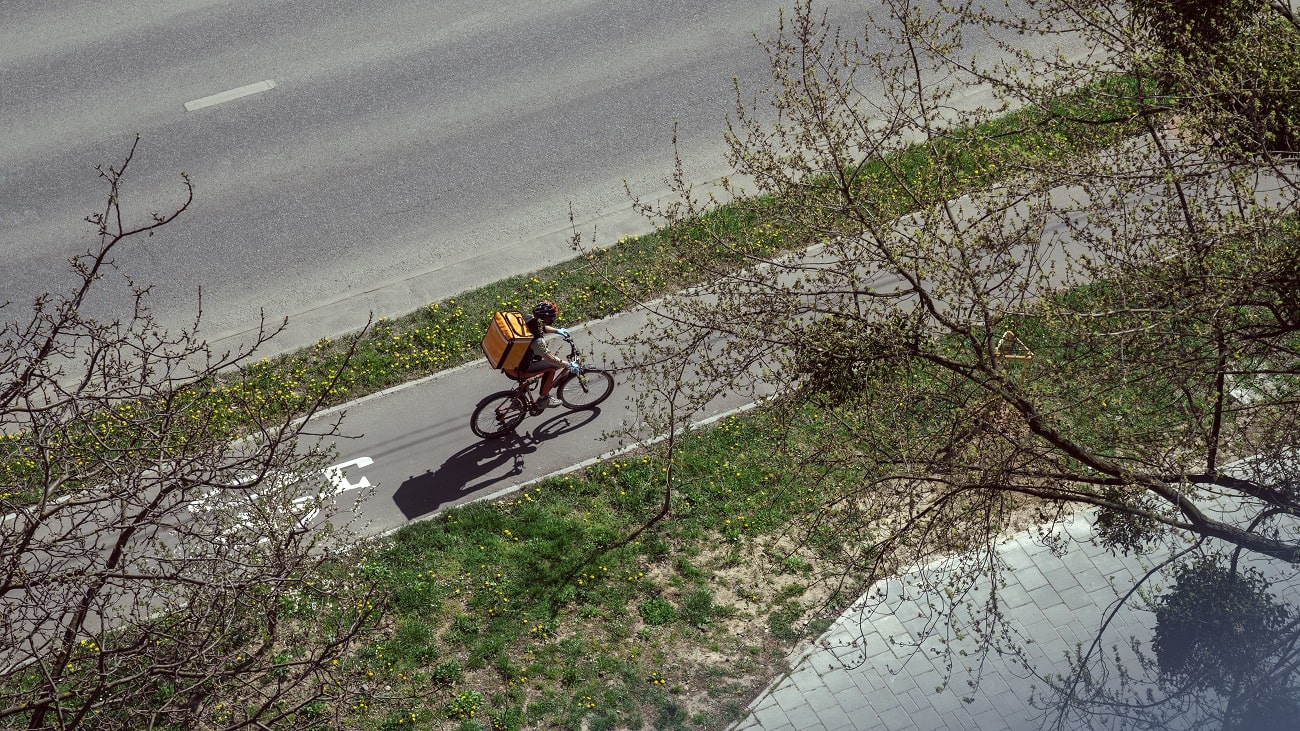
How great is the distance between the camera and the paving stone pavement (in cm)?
1018

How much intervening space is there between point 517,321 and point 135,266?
19.1 ft

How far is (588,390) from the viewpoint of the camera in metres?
13.5

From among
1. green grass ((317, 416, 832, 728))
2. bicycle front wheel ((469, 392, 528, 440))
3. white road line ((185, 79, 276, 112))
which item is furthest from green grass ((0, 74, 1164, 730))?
white road line ((185, 79, 276, 112))

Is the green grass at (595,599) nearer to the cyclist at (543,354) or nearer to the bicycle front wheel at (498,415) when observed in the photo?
the bicycle front wheel at (498,415)

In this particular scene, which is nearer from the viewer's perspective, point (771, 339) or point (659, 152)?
point (771, 339)

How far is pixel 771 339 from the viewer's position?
985 cm

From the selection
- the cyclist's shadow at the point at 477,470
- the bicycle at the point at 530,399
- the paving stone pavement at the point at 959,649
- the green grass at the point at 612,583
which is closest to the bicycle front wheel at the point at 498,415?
the bicycle at the point at 530,399

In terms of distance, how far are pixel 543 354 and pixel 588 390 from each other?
39.9 inches

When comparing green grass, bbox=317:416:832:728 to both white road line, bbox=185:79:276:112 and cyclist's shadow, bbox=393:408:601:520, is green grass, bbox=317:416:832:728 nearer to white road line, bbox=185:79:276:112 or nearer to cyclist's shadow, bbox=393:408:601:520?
cyclist's shadow, bbox=393:408:601:520

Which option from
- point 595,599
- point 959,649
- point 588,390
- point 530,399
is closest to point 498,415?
point 530,399

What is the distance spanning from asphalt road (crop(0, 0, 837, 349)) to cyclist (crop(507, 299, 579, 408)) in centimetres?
250

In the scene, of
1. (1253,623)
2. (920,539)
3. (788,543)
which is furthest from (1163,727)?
(788,543)

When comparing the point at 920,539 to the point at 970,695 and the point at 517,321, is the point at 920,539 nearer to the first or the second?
the point at 970,695

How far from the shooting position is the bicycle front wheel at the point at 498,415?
13.0m
